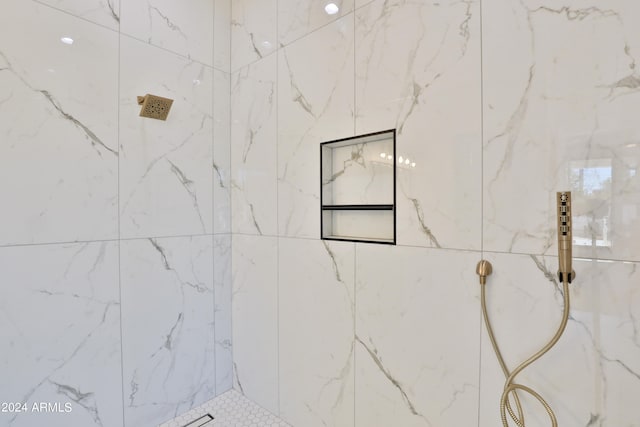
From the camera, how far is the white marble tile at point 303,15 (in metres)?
1.44

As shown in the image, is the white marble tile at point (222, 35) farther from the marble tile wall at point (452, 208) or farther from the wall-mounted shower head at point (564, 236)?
the wall-mounted shower head at point (564, 236)

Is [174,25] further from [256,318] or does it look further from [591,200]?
[591,200]

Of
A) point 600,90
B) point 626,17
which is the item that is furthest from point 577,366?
point 626,17

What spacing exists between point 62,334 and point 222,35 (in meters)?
1.72

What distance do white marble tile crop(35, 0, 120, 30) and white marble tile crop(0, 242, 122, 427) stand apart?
0.98m

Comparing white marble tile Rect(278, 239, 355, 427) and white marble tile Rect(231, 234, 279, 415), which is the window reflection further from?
white marble tile Rect(231, 234, 279, 415)

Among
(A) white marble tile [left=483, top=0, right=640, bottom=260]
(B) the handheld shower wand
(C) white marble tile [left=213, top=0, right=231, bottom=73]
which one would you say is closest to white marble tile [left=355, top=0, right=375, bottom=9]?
(A) white marble tile [left=483, top=0, right=640, bottom=260]

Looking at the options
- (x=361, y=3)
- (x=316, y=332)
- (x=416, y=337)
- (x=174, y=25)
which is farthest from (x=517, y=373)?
(x=174, y=25)

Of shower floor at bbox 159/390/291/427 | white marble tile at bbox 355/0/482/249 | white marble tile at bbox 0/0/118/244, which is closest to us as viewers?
white marble tile at bbox 355/0/482/249

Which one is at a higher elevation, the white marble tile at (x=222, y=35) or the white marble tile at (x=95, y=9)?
the white marble tile at (x=222, y=35)

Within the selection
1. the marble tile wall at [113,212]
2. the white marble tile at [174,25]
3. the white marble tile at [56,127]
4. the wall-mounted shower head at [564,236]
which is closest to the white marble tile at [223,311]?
the marble tile wall at [113,212]

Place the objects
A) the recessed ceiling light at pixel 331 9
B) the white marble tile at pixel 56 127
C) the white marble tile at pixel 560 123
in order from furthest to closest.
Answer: the recessed ceiling light at pixel 331 9
the white marble tile at pixel 56 127
the white marble tile at pixel 560 123

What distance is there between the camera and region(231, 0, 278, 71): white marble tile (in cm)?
172

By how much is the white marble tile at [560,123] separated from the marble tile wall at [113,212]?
4.74 feet
